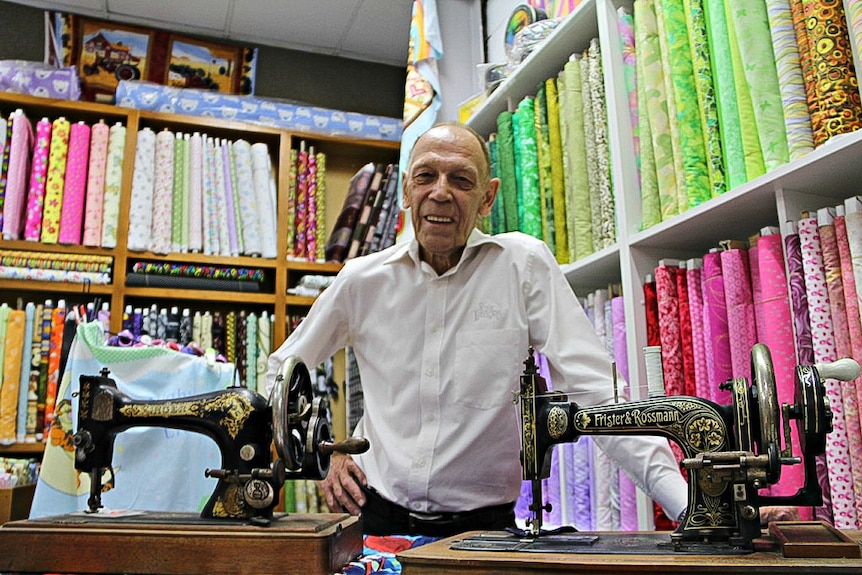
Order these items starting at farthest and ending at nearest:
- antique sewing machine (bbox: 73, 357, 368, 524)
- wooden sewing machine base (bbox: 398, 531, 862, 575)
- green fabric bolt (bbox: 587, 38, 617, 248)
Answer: green fabric bolt (bbox: 587, 38, 617, 248)
antique sewing machine (bbox: 73, 357, 368, 524)
wooden sewing machine base (bbox: 398, 531, 862, 575)

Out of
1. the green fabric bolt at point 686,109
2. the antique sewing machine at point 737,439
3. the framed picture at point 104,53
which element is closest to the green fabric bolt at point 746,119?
the green fabric bolt at point 686,109

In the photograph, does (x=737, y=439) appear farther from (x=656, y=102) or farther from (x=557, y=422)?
(x=656, y=102)

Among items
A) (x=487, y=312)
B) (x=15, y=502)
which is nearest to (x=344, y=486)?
(x=487, y=312)

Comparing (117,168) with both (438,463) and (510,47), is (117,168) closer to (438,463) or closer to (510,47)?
(510,47)

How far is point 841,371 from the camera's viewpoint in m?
0.83

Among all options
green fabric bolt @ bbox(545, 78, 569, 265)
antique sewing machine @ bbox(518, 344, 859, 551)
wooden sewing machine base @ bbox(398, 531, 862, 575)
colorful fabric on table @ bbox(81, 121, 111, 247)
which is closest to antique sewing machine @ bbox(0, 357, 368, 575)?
wooden sewing machine base @ bbox(398, 531, 862, 575)

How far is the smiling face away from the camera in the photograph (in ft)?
5.06

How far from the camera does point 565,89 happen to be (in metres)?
2.07

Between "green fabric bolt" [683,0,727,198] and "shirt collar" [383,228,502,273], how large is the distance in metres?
0.47

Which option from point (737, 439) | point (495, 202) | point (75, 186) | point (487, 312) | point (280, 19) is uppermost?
point (280, 19)

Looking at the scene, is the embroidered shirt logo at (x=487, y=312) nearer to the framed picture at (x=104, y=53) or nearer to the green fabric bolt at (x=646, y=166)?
the green fabric bolt at (x=646, y=166)

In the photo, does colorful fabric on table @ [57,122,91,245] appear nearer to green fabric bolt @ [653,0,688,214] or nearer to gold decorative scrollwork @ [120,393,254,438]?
gold decorative scrollwork @ [120,393,254,438]

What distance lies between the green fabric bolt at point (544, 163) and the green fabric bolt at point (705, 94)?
2.10 ft

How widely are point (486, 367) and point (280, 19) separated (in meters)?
2.26
